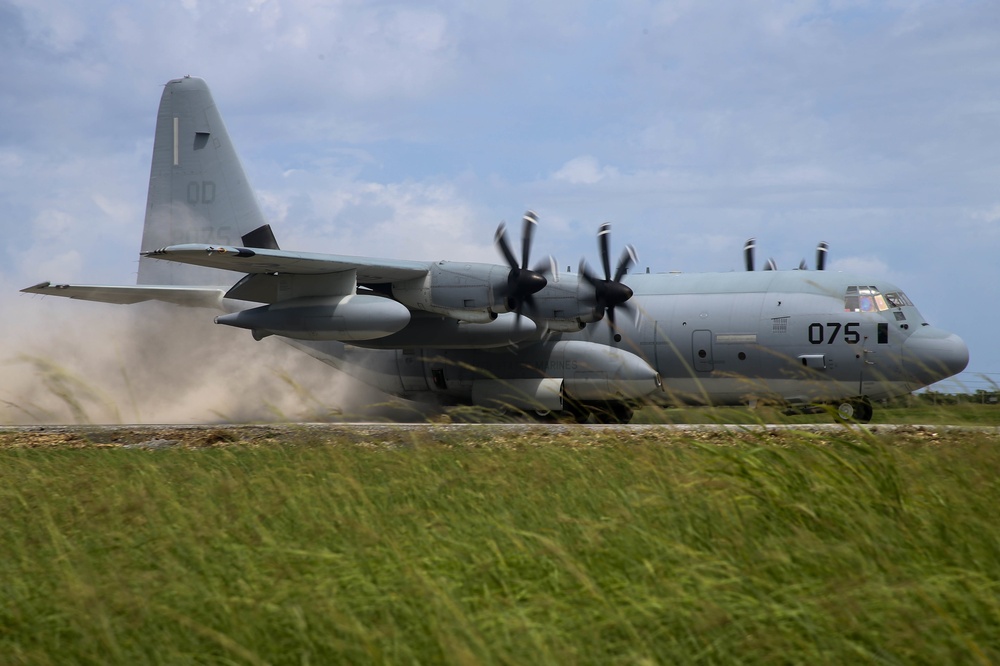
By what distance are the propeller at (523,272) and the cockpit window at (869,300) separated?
19.1ft

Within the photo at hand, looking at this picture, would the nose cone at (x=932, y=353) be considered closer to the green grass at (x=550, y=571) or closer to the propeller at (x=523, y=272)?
the propeller at (x=523, y=272)

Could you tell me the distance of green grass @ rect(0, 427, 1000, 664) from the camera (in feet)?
12.2

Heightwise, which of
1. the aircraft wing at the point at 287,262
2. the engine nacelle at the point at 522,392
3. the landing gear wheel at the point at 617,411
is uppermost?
the aircraft wing at the point at 287,262

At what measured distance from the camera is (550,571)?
4816 millimetres

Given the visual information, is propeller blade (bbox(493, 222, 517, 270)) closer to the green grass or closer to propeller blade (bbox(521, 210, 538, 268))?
propeller blade (bbox(521, 210, 538, 268))

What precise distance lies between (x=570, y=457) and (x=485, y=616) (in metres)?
5.37

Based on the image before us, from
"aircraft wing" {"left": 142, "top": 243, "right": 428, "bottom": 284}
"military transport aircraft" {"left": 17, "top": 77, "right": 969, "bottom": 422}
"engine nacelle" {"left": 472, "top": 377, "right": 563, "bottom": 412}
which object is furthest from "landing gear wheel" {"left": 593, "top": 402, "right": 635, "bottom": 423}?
"aircraft wing" {"left": 142, "top": 243, "right": 428, "bottom": 284}

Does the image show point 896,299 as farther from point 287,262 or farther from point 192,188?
point 192,188

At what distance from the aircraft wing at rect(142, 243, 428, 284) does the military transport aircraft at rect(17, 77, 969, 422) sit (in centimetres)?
4

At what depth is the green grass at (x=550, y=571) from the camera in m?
3.72

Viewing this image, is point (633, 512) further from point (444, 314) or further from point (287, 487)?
point (444, 314)

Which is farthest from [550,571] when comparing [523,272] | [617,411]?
[617,411]

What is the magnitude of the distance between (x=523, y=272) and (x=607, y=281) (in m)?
1.75

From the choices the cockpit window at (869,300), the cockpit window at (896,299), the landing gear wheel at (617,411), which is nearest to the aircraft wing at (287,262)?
the landing gear wheel at (617,411)
